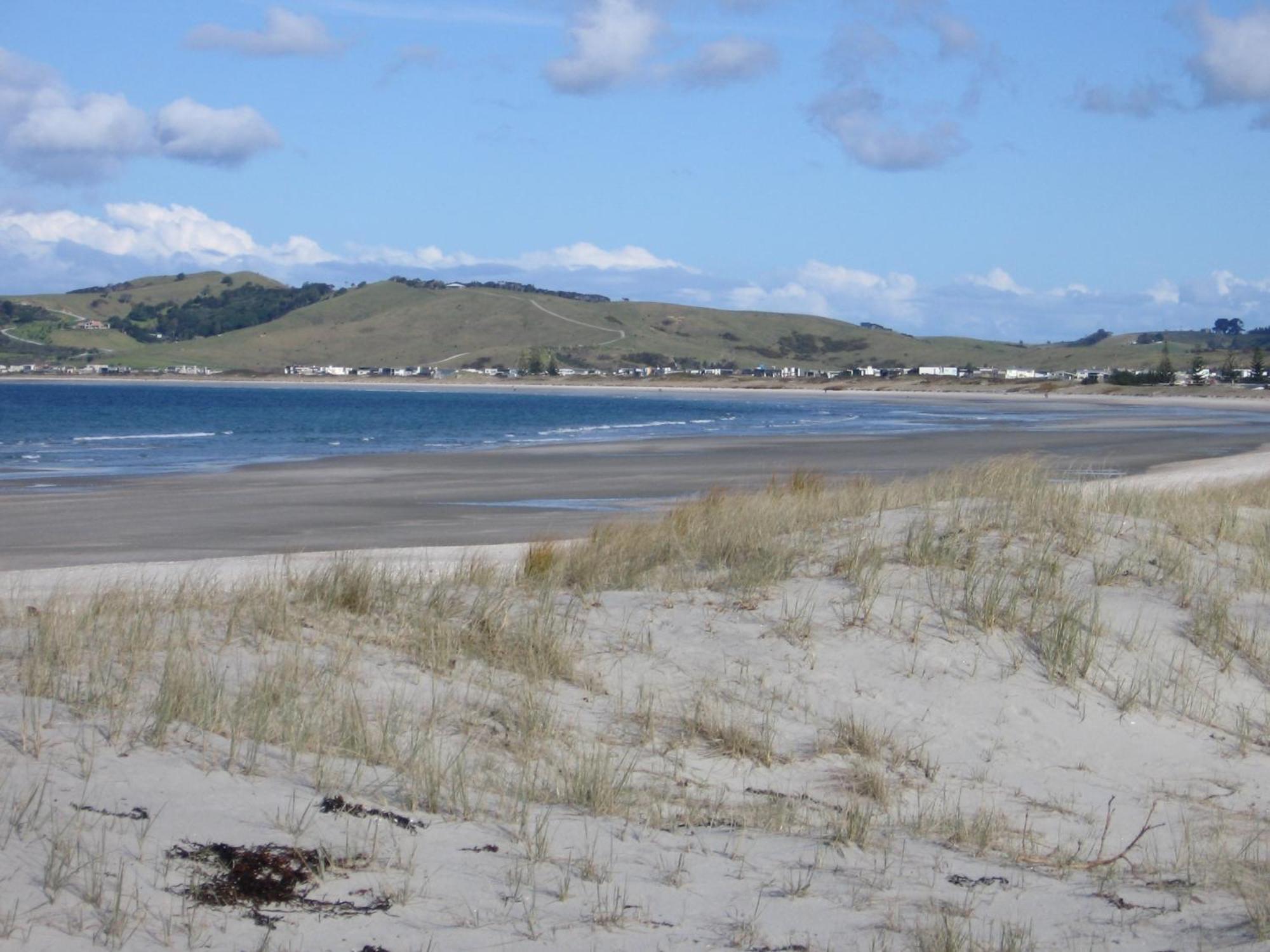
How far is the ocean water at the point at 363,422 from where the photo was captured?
35500mm

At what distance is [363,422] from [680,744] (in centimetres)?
5227

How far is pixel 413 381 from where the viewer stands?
485ft

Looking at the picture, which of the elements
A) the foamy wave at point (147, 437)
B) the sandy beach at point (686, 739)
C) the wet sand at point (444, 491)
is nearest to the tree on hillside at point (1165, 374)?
the wet sand at point (444, 491)

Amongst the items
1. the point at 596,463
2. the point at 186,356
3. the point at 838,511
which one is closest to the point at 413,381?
the point at 186,356

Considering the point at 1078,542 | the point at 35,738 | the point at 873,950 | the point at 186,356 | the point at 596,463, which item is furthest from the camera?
the point at 186,356

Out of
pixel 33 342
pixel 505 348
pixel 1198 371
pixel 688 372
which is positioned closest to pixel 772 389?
pixel 688 372

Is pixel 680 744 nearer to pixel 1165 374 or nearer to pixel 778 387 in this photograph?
pixel 1165 374

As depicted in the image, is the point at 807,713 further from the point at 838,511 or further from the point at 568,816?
the point at 838,511

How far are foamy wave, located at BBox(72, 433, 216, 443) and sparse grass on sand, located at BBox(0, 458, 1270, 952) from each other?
35933 mm

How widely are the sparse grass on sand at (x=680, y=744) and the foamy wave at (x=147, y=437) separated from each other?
35933 mm

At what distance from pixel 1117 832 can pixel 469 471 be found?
912 inches

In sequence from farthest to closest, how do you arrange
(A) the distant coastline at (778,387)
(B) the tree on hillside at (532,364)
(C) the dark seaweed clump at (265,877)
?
(B) the tree on hillside at (532,364), (A) the distant coastline at (778,387), (C) the dark seaweed clump at (265,877)

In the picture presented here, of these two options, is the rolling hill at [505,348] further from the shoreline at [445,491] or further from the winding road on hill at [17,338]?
the shoreline at [445,491]

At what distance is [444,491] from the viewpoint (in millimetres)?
23781
